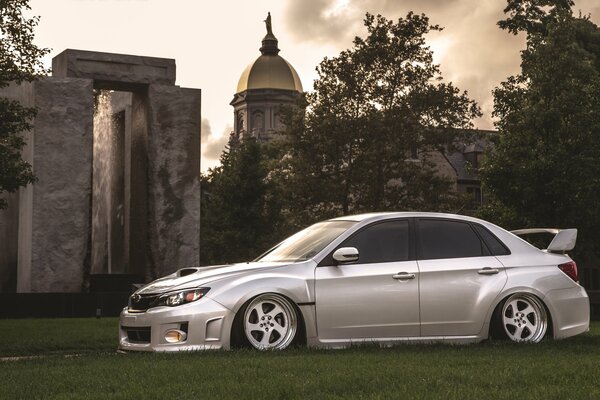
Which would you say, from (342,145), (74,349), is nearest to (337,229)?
(74,349)

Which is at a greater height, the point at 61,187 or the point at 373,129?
the point at 373,129

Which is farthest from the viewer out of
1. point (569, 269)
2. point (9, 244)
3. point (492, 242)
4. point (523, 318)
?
point (9, 244)

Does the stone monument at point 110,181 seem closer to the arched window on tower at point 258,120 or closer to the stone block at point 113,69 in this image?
the stone block at point 113,69

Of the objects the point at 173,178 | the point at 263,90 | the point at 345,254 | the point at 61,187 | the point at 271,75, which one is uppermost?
the point at 271,75

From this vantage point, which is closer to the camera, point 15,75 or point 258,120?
point 15,75

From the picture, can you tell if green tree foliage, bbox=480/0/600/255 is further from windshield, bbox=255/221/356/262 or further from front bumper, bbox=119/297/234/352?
front bumper, bbox=119/297/234/352

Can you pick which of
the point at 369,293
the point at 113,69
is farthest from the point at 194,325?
the point at 113,69

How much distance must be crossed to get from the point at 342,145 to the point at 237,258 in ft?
68.6

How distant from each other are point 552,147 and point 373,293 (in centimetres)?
2058

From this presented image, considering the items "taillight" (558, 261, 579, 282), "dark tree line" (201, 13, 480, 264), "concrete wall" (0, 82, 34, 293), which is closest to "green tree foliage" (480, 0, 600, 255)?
"dark tree line" (201, 13, 480, 264)

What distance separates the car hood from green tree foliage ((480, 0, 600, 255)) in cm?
1981

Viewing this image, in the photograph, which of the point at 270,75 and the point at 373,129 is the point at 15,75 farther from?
the point at 270,75

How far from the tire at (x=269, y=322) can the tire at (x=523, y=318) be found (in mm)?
2404

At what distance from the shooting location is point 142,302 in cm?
1012
